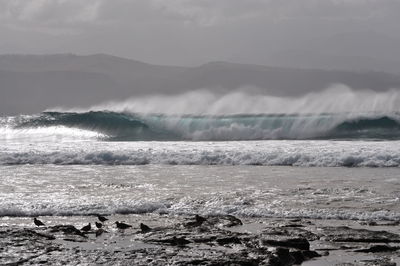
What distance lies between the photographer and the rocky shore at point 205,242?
8.35m

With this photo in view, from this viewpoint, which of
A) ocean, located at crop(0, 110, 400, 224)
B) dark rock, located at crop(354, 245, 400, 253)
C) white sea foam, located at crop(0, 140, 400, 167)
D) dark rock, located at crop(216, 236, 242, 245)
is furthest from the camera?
white sea foam, located at crop(0, 140, 400, 167)

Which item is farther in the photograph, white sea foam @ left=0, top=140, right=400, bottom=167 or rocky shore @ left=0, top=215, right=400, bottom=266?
white sea foam @ left=0, top=140, right=400, bottom=167

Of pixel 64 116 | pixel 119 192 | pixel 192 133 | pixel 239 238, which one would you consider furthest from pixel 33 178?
pixel 64 116

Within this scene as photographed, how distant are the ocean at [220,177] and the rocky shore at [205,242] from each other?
0.91m

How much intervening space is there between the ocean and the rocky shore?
908 mm

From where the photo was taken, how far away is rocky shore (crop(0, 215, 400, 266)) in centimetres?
835

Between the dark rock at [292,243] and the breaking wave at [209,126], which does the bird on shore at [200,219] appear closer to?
the dark rock at [292,243]

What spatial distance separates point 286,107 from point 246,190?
80.6 feet

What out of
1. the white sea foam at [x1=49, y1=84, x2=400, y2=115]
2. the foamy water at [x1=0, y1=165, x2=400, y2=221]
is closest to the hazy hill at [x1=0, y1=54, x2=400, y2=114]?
the white sea foam at [x1=49, y1=84, x2=400, y2=115]

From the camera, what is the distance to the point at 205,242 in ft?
30.4

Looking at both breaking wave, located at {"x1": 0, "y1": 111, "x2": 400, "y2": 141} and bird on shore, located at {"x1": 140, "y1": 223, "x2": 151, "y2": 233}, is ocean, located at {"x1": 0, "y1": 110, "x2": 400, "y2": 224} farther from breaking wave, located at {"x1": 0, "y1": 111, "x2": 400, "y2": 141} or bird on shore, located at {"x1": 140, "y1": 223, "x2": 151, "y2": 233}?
bird on shore, located at {"x1": 140, "y1": 223, "x2": 151, "y2": 233}

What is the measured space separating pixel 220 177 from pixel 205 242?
22.8 feet

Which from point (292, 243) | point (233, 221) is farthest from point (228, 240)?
point (233, 221)

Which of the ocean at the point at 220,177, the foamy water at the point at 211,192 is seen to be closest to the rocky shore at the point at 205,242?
the foamy water at the point at 211,192
